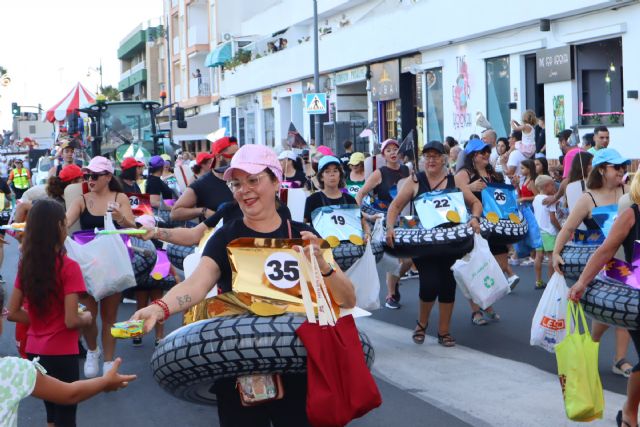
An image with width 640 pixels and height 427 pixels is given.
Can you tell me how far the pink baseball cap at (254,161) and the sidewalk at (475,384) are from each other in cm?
277

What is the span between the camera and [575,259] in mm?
7320

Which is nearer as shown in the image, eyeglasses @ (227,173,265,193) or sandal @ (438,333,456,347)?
eyeglasses @ (227,173,265,193)

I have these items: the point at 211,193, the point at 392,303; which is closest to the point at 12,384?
the point at 211,193

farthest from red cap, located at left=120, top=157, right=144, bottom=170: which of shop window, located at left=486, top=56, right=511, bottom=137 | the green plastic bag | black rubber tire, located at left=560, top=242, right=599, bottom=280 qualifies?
shop window, located at left=486, top=56, right=511, bottom=137

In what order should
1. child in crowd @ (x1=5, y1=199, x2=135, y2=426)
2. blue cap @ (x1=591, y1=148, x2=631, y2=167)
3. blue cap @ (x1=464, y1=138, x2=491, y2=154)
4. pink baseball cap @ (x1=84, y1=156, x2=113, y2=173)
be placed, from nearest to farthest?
1. child in crowd @ (x1=5, y1=199, x2=135, y2=426)
2. blue cap @ (x1=591, y1=148, x2=631, y2=167)
3. pink baseball cap @ (x1=84, y1=156, x2=113, y2=173)
4. blue cap @ (x1=464, y1=138, x2=491, y2=154)

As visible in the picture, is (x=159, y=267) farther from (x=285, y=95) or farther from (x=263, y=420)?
(x=285, y=95)

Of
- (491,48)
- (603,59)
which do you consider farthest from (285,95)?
(603,59)

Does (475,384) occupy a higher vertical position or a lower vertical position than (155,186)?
lower

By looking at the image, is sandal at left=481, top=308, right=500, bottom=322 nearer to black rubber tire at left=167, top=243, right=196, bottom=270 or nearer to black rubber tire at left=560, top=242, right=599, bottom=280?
black rubber tire at left=167, top=243, right=196, bottom=270

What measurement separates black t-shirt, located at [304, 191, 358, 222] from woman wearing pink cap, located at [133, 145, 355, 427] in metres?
4.54

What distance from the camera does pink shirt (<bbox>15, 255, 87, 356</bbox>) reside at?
6.06 m

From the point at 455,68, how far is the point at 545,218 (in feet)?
52.5

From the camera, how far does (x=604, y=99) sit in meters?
22.7

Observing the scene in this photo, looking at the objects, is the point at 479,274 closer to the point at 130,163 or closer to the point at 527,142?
the point at 130,163
